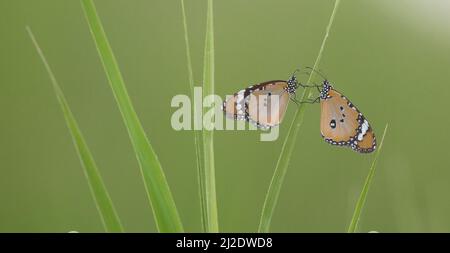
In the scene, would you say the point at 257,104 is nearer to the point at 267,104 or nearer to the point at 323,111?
the point at 267,104

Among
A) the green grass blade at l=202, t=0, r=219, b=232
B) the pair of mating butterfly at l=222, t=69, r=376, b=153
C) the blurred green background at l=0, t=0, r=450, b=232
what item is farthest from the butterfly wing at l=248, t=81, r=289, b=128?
the blurred green background at l=0, t=0, r=450, b=232

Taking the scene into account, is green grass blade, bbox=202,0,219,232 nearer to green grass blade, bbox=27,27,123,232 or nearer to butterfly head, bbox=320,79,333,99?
green grass blade, bbox=27,27,123,232

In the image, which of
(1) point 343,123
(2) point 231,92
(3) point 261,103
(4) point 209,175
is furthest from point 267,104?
(2) point 231,92

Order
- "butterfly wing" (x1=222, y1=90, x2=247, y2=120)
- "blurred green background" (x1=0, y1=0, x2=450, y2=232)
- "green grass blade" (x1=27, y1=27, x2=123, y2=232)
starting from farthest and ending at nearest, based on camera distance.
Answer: "blurred green background" (x1=0, y1=0, x2=450, y2=232) → "butterfly wing" (x1=222, y1=90, x2=247, y2=120) → "green grass blade" (x1=27, y1=27, x2=123, y2=232)

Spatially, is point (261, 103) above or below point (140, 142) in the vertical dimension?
above

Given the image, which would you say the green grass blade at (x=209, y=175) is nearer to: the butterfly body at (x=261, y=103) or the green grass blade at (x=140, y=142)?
the green grass blade at (x=140, y=142)

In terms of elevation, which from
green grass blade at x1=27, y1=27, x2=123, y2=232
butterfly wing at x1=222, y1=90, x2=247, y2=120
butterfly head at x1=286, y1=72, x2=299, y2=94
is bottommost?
green grass blade at x1=27, y1=27, x2=123, y2=232

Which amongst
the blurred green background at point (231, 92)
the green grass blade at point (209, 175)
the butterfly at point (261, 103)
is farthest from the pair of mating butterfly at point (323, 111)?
the blurred green background at point (231, 92)
